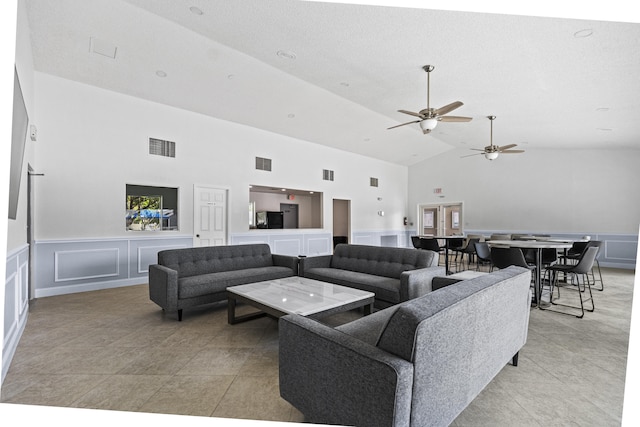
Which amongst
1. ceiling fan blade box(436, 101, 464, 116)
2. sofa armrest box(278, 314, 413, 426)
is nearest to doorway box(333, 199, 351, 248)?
ceiling fan blade box(436, 101, 464, 116)

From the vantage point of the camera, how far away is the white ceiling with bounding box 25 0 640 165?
3240 millimetres

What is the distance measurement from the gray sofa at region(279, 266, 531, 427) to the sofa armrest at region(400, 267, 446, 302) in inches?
55.3

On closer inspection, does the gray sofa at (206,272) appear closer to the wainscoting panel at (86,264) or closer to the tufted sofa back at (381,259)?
the tufted sofa back at (381,259)

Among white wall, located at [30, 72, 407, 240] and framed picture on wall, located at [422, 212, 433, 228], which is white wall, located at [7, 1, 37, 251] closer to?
white wall, located at [30, 72, 407, 240]

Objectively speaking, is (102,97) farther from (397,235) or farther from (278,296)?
(397,235)

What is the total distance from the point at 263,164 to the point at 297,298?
191 inches

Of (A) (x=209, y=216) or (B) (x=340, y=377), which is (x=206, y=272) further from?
(B) (x=340, y=377)

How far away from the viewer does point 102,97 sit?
5.03m

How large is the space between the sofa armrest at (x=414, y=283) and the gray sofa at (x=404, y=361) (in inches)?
55.3

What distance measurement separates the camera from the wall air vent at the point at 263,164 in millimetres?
7082

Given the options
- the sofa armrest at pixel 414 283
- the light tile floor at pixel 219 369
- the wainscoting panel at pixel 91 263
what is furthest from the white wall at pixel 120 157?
the sofa armrest at pixel 414 283

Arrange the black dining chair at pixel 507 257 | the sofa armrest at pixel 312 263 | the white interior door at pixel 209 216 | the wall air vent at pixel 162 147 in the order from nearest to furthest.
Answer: the black dining chair at pixel 507 257 < the sofa armrest at pixel 312 263 < the wall air vent at pixel 162 147 < the white interior door at pixel 209 216

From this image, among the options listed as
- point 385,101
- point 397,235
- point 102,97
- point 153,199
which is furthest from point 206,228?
point 397,235

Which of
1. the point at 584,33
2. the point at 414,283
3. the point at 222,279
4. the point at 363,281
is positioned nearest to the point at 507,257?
the point at 414,283
